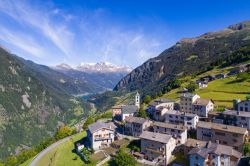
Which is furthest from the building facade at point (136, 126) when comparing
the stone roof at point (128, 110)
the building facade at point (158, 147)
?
the stone roof at point (128, 110)

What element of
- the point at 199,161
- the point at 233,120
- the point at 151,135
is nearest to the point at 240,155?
the point at 199,161

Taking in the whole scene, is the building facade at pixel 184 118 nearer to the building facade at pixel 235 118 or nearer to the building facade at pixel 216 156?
the building facade at pixel 235 118

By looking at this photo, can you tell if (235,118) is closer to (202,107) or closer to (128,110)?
(202,107)

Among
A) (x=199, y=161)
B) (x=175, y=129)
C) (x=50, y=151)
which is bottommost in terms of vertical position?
(x=50, y=151)

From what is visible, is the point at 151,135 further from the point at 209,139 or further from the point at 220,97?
the point at 220,97

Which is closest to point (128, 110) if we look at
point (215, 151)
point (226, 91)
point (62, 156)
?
point (62, 156)

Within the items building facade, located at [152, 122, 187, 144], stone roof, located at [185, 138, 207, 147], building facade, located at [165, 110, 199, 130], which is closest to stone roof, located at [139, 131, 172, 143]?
building facade, located at [152, 122, 187, 144]

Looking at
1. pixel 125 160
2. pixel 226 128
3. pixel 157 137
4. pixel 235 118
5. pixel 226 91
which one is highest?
pixel 226 91
